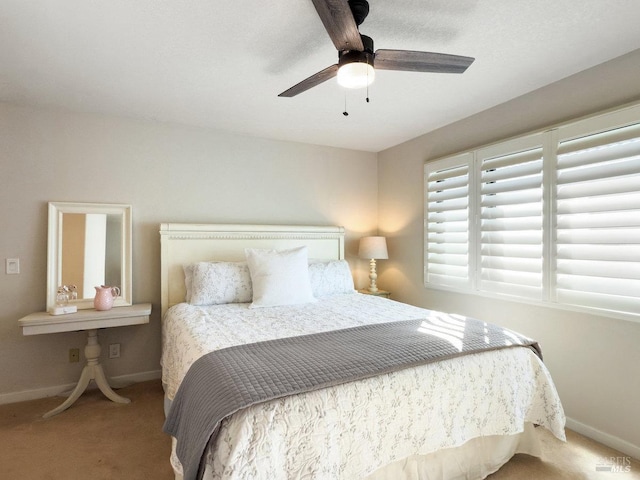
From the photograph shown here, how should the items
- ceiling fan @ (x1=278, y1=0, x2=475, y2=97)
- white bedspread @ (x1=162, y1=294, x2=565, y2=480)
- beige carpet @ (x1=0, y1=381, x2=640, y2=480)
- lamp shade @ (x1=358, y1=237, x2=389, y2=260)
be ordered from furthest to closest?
lamp shade @ (x1=358, y1=237, x2=389, y2=260), beige carpet @ (x1=0, y1=381, x2=640, y2=480), ceiling fan @ (x1=278, y1=0, x2=475, y2=97), white bedspread @ (x1=162, y1=294, x2=565, y2=480)

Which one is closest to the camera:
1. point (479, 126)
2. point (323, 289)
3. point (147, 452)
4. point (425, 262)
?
point (147, 452)

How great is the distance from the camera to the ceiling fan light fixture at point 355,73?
153 centimetres

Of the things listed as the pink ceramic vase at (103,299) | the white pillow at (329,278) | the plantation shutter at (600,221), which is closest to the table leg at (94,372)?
the pink ceramic vase at (103,299)

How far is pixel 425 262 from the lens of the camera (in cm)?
347

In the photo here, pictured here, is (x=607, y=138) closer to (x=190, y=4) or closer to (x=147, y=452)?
(x=190, y=4)

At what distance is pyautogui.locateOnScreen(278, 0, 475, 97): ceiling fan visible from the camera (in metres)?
1.36

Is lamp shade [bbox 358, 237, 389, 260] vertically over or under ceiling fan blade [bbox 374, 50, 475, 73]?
under

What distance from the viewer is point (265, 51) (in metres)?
1.97

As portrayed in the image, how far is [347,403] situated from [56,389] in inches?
109

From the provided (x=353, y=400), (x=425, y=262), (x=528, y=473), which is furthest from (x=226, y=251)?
(x=528, y=473)

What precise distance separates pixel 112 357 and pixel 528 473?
314 centimetres

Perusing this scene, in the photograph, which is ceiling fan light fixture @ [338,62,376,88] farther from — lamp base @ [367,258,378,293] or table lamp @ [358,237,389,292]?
lamp base @ [367,258,378,293]

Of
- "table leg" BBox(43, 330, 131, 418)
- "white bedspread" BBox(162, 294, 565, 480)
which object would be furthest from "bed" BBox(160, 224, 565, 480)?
"table leg" BBox(43, 330, 131, 418)

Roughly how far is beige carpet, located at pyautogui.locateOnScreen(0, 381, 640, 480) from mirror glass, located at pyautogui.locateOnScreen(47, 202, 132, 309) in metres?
0.82
